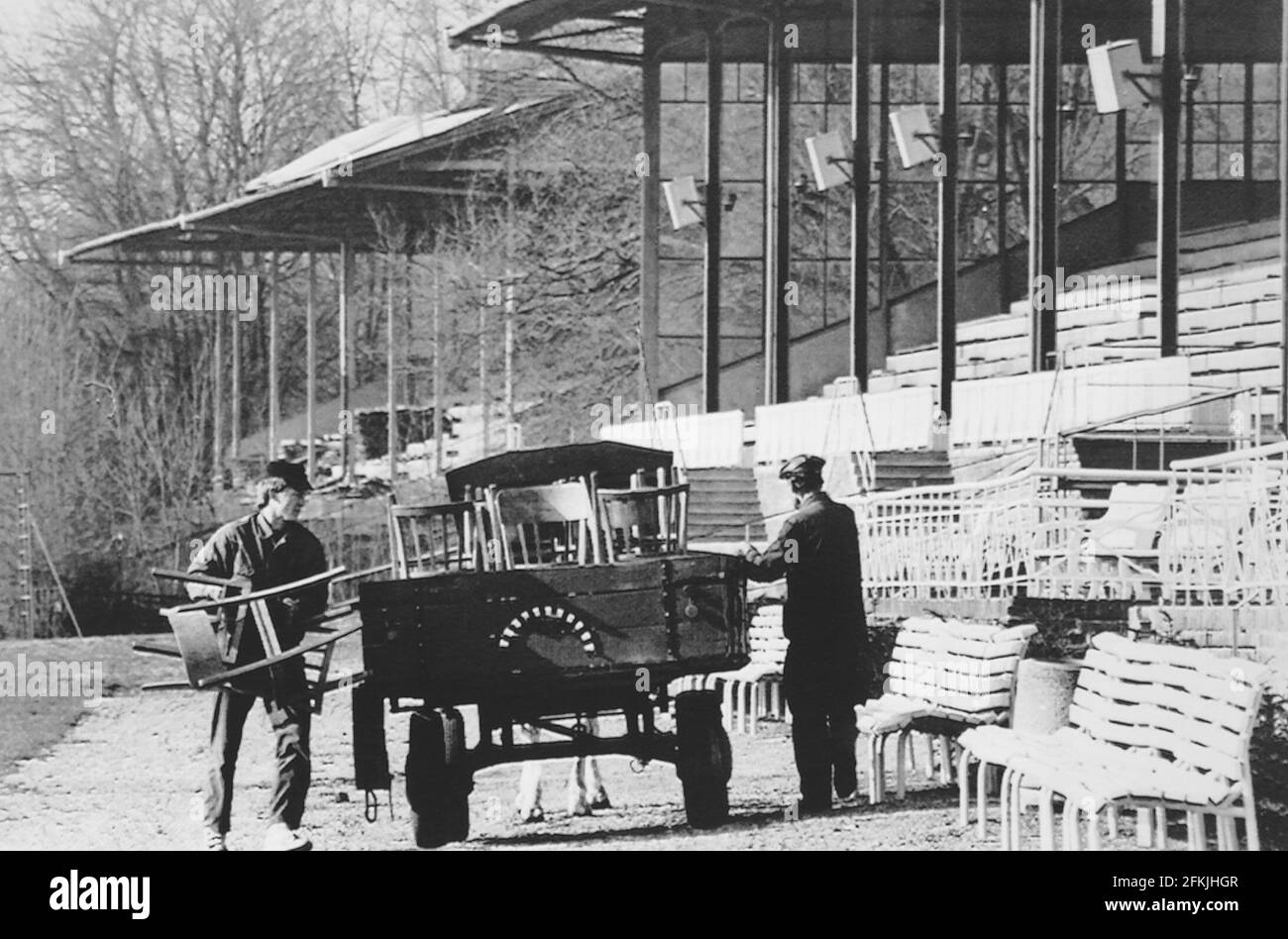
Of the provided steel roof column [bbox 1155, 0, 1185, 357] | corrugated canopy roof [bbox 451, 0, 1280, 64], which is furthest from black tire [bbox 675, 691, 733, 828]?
corrugated canopy roof [bbox 451, 0, 1280, 64]

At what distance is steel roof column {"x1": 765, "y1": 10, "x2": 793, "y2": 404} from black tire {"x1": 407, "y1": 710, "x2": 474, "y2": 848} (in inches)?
846

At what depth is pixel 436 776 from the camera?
37.9 feet

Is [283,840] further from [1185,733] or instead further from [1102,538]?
[1102,538]

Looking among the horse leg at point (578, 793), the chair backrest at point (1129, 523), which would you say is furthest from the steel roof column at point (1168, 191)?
the horse leg at point (578, 793)

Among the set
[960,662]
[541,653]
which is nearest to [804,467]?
[541,653]

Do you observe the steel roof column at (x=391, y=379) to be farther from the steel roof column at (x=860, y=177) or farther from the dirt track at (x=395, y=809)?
the dirt track at (x=395, y=809)

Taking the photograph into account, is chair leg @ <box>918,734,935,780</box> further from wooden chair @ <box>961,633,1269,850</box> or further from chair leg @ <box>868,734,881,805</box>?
wooden chair @ <box>961,633,1269,850</box>

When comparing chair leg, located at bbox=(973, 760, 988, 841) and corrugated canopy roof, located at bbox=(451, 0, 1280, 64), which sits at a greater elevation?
corrugated canopy roof, located at bbox=(451, 0, 1280, 64)

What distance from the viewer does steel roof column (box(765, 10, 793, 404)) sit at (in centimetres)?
3256

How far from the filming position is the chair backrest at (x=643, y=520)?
40.1 feet

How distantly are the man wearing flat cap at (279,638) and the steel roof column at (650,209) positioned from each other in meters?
23.2

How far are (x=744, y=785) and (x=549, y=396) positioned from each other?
70.3ft
